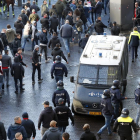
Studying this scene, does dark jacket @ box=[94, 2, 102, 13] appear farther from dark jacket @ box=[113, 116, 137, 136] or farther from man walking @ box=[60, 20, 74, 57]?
dark jacket @ box=[113, 116, 137, 136]

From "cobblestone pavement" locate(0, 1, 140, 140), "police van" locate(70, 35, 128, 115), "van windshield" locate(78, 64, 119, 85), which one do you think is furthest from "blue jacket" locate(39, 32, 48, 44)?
"van windshield" locate(78, 64, 119, 85)

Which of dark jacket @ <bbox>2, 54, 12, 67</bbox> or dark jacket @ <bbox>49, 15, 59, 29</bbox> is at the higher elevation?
dark jacket @ <bbox>49, 15, 59, 29</bbox>

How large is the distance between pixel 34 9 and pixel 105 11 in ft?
18.5

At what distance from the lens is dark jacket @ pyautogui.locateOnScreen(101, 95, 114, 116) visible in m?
15.3

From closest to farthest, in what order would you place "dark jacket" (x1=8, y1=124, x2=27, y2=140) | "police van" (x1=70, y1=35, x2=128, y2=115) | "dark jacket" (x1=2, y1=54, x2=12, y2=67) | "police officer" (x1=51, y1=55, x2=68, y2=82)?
"dark jacket" (x1=8, y1=124, x2=27, y2=140)
"police van" (x1=70, y1=35, x2=128, y2=115)
"police officer" (x1=51, y1=55, x2=68, y2=82)
"dark jacket" (x1=2, y1=54, x2=12, y2=67)

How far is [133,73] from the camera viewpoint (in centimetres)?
2222

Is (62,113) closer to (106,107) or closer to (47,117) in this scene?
(47,117)

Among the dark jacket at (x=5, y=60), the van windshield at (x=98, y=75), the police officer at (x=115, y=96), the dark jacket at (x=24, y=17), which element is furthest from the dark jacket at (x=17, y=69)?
the dark jacket at (x=24, y=17)

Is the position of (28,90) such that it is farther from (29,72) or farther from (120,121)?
(120,121)

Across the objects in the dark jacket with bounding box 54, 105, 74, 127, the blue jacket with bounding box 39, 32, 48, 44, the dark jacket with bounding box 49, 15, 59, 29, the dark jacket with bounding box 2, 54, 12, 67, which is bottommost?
the dark jacket with bounding box 54, 105, 74, 127

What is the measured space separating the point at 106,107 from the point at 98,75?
227 centimetres

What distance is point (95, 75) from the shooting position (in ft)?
57.0

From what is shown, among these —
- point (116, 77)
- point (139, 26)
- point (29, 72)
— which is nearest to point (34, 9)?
point (139, 26)

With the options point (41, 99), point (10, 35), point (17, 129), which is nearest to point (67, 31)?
point (10, 35)
